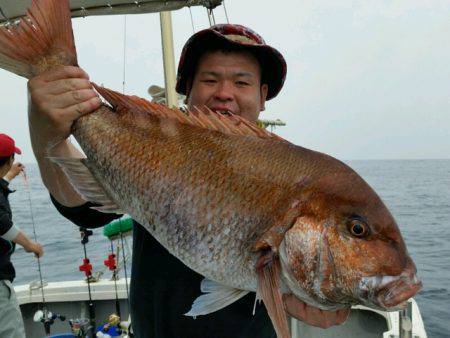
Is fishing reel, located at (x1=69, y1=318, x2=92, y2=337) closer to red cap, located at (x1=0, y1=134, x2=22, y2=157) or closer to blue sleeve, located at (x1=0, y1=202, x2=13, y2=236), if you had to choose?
blue sleeve, located at (x1=0, y1=202, x2=13, y2=236)

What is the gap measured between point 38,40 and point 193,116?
68cm

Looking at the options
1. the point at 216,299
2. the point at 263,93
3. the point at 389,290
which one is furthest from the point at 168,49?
the point at 389,290

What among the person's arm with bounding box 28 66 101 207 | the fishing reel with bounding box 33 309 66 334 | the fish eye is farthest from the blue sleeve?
the fish eye

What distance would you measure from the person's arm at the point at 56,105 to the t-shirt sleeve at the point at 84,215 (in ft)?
0.95

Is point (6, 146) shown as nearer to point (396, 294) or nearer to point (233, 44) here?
point (233, 44)

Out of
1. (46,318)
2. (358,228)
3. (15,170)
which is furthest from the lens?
(15,170)

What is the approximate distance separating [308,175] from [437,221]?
21523mm

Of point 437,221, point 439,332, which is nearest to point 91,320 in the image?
point 439,332

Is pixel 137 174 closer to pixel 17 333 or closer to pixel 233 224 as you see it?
pixel 233 224

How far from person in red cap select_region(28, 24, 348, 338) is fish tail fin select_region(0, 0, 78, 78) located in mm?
72

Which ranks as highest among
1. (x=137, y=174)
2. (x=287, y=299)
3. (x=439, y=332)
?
(x=137, y=174)

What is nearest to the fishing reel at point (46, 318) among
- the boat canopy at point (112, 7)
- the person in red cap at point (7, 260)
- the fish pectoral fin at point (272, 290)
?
the person in red cap at point (7, 260)

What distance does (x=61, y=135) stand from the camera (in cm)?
170

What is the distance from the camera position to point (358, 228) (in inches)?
56.5
